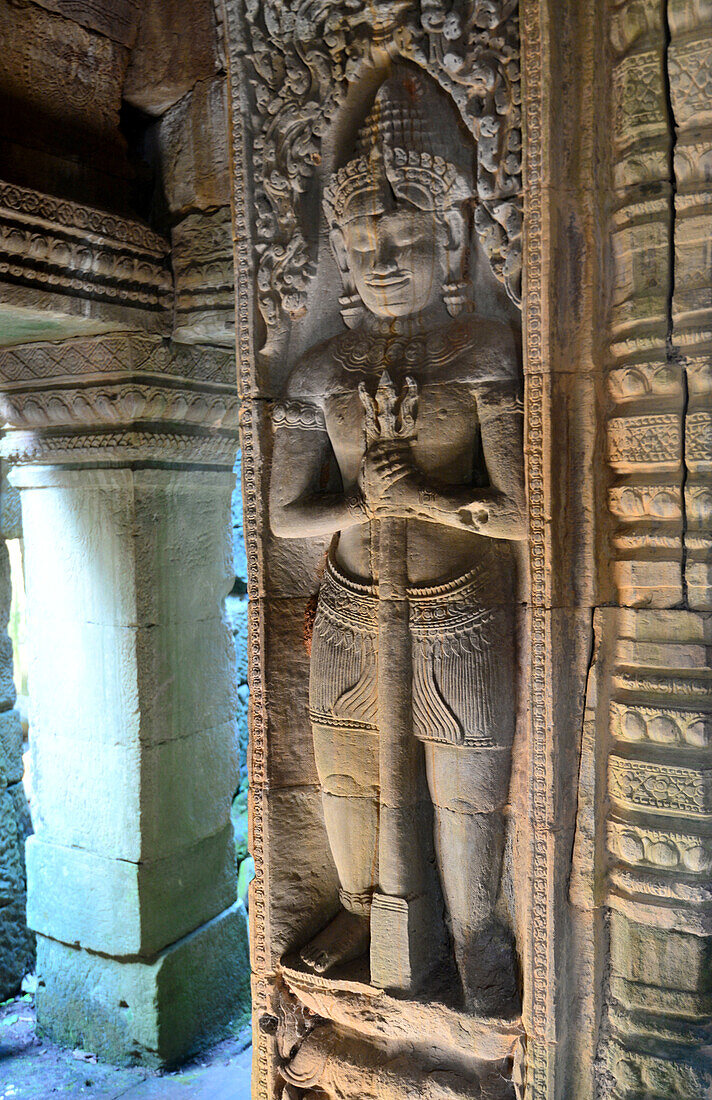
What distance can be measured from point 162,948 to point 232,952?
1.78ft

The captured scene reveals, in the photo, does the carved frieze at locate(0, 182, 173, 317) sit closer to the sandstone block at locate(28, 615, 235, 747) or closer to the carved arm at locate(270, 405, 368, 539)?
the carved arm at locate(270, 405, 368, 539)

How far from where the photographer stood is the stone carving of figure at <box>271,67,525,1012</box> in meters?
2.89

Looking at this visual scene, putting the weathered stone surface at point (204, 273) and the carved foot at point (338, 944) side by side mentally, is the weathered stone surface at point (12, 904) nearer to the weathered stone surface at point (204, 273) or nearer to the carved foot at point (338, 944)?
the carved foot at point (338, 944)

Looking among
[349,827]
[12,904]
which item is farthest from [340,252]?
[12,904]

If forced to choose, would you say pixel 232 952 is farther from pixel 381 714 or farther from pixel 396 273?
pixel 396 273

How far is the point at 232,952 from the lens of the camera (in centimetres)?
489

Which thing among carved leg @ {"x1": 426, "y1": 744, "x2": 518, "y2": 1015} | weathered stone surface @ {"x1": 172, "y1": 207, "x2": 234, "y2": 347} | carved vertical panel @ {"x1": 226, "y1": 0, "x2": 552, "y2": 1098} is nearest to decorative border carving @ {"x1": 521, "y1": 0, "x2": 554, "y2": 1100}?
carved vertical panel @ {"x1": 226, "y1": 0, "x2": 552, "y2": 1098}

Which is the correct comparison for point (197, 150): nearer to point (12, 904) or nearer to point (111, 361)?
point (111, 361)

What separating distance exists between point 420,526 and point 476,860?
1.08 meters

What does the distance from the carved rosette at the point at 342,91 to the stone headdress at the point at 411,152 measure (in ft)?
0.26

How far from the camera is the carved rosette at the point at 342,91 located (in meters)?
2.80

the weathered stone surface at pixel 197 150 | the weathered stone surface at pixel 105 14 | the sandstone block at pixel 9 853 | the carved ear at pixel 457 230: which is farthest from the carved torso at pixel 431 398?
the sandstone block at pixel 9 853

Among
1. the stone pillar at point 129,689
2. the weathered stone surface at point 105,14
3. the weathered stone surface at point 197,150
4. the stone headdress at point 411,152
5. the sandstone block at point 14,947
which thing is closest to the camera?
the stone headdress at point 411,152

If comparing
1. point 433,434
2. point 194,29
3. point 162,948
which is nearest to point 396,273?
point 433,434
